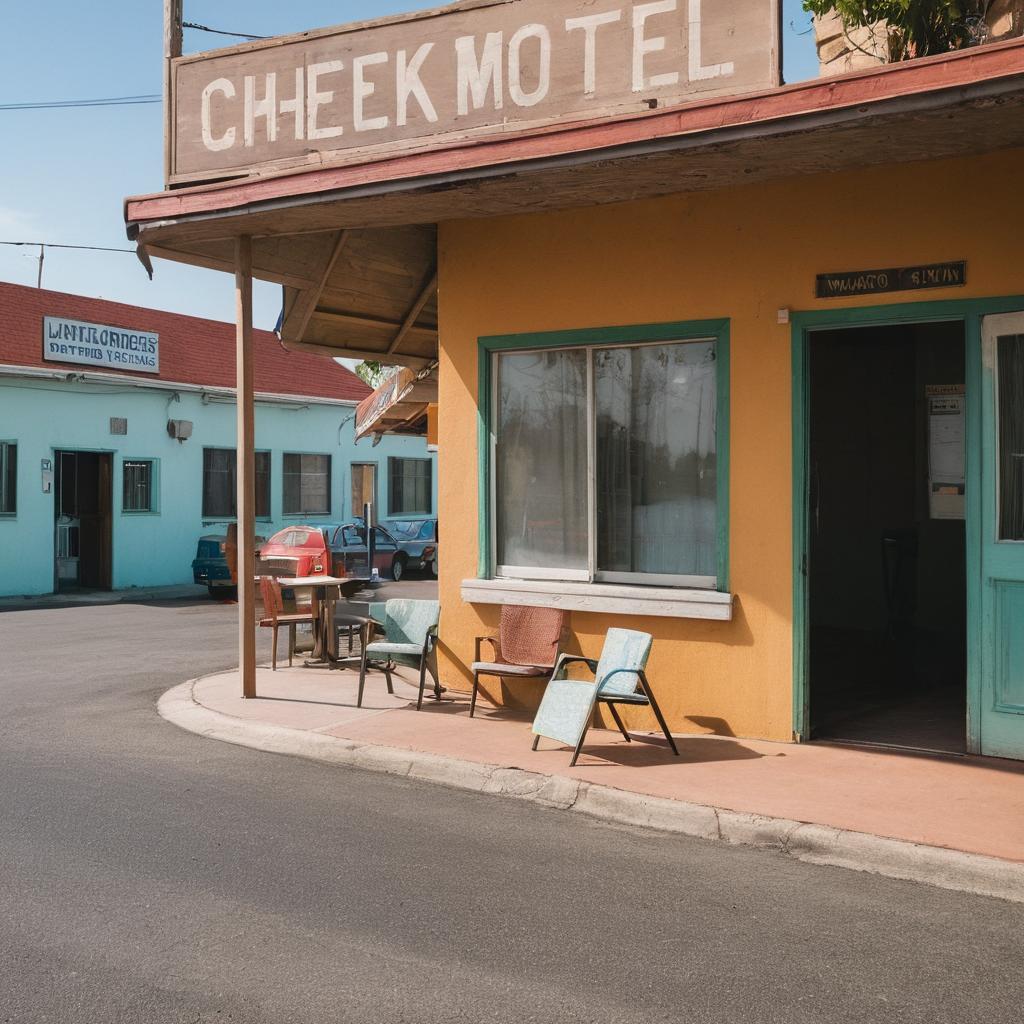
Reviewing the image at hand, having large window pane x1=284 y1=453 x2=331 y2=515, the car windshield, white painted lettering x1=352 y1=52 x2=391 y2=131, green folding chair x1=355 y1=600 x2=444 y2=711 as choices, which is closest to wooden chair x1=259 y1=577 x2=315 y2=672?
green folding chair x1=355 y1=600 x2=444 y2=711

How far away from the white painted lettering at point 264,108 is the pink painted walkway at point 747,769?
4282 mm

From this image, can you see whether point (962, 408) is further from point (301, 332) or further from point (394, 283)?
point (301, 332)

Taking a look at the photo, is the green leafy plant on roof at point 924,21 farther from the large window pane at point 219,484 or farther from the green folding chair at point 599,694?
the large window pane at point 219,484

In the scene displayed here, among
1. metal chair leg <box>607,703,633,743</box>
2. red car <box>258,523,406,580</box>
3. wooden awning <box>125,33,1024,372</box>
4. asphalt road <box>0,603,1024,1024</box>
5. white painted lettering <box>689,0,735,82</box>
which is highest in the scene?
white painted lettering <box>689,0,735,82</box>

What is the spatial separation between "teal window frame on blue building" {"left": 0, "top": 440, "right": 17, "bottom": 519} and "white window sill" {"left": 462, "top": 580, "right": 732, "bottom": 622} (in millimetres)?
13798

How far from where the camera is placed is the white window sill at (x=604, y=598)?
7324 mm

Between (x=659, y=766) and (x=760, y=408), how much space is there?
8.02ft

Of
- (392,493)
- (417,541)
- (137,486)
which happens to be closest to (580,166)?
(137,486)

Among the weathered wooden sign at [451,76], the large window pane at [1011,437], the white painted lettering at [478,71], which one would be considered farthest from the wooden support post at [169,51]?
the large window pane at [1011,437]

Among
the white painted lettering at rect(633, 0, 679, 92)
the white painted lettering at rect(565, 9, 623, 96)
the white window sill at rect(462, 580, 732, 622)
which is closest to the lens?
the white painted lettering at rect(633, 0, 679, 92)

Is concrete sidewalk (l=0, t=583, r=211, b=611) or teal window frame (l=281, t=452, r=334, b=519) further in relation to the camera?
teal window frame (l=281, t=452, r=334, b=519)

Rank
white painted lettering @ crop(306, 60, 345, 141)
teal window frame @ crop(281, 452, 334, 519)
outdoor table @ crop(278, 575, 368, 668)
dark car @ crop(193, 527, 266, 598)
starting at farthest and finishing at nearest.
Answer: teal window frame @ crop(281, 452, 334, 519), dark car @ crop(193, 527, 266, 598), outdoor table @ crop(278, 575, 368, 668), white painted lettering @ crop(306, 60, 345, 141)

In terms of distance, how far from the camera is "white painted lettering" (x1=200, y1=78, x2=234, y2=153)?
26.6 feet

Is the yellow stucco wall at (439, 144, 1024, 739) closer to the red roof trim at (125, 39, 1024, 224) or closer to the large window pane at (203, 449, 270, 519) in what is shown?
the red roof trim at (125, 39, 1024, 224)
